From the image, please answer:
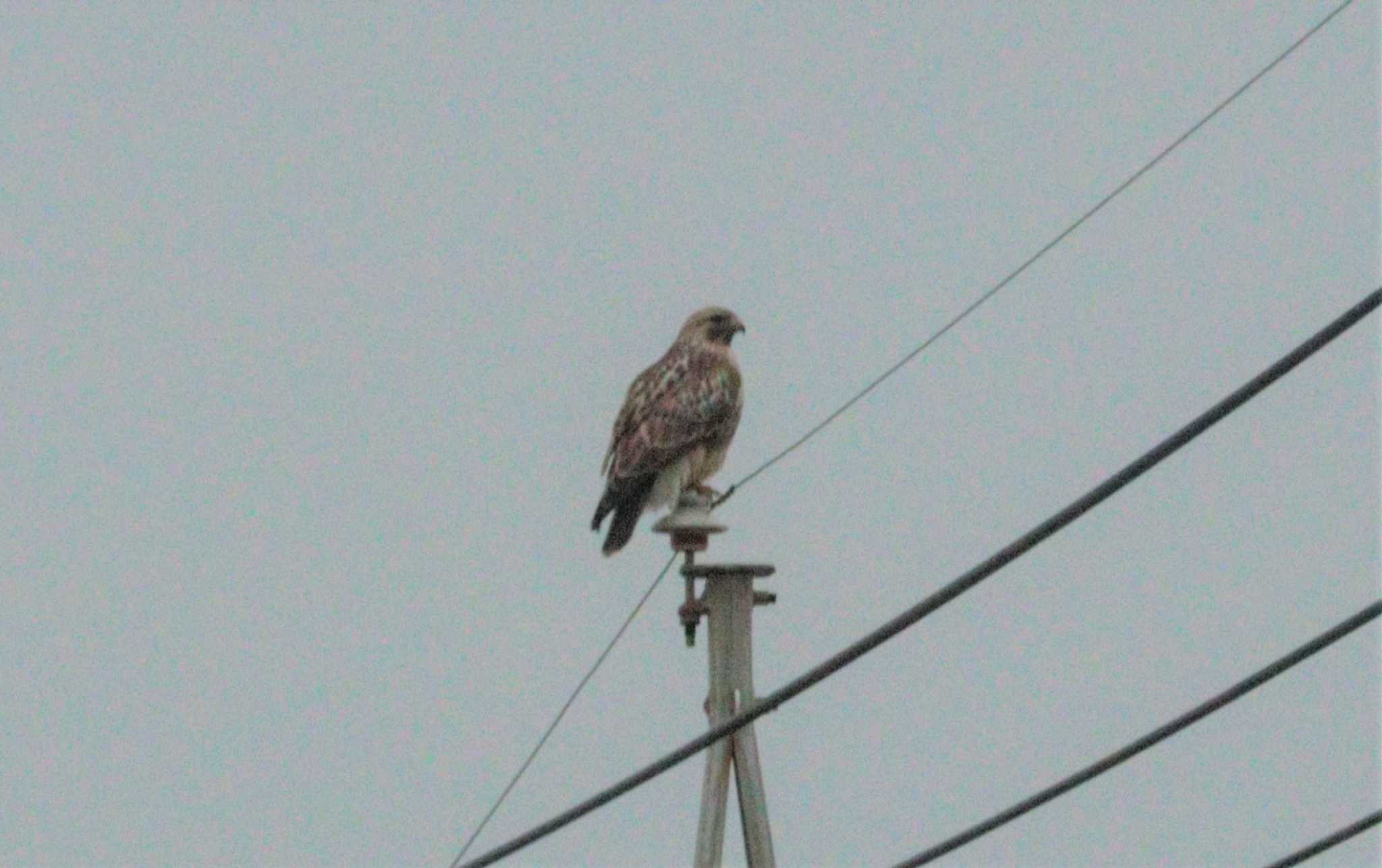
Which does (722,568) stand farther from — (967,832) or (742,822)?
(967,832)

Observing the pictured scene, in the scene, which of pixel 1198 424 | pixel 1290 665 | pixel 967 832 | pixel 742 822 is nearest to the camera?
pixel 1198 424

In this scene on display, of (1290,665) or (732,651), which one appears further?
(732,651)

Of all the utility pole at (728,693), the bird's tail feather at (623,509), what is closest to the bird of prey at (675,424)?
the bird's tail feather at (623,509)

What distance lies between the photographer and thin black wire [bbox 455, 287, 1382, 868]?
751 centimetres

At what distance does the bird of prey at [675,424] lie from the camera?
14281mm

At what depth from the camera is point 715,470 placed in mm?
14891

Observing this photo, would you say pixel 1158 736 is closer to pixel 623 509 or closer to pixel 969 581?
pixel 969 581

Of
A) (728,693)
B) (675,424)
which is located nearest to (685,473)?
(675,424)

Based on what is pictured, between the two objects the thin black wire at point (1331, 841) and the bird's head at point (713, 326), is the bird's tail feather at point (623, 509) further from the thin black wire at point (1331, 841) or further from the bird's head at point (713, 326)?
the thin black wire at point (1331, 841)

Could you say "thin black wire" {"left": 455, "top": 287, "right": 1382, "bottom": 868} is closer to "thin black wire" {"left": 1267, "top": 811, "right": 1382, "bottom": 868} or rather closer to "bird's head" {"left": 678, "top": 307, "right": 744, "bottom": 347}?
"thin black wire" {"left": 1267, "top": 811, "right": 1382, "bottom": 868}

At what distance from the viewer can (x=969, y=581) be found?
8.20 metres

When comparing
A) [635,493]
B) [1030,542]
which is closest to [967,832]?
[1030,542]

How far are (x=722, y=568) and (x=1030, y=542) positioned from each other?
8.37 ft

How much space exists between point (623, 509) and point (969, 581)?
20.1 ft
